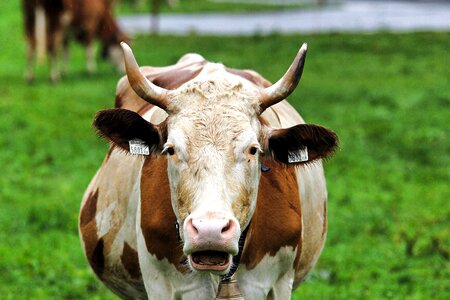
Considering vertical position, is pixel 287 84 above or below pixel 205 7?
above

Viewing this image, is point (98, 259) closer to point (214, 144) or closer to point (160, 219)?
point (160, 219)

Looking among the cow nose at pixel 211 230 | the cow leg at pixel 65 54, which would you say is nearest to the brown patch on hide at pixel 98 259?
the cow nose at pixel 211 230

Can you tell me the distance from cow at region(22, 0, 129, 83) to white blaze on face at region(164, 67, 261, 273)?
14.8 metres

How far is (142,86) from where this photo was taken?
4.93 meters

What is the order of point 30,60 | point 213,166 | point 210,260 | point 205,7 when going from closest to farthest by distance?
point 210,260 → point 213,166 → point 30,60 → point 205,7

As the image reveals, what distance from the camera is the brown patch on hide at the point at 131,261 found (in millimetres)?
5781

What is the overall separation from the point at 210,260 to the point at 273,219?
84cm

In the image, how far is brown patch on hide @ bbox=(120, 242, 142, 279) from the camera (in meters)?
5.78

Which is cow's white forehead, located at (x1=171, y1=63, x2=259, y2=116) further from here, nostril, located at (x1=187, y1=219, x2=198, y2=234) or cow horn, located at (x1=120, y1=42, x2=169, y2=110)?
nostril, located at (x1=187, y1=219, x2=198, y2=234)

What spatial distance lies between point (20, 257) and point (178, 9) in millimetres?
30621

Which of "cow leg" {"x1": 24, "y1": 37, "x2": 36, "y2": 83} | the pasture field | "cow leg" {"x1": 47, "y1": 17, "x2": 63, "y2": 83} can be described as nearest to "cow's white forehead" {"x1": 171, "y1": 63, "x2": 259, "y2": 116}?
the pasture field

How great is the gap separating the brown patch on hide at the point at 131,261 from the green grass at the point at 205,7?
3068 cm

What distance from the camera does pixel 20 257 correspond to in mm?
8898

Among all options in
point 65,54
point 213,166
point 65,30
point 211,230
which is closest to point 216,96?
point 213,166
